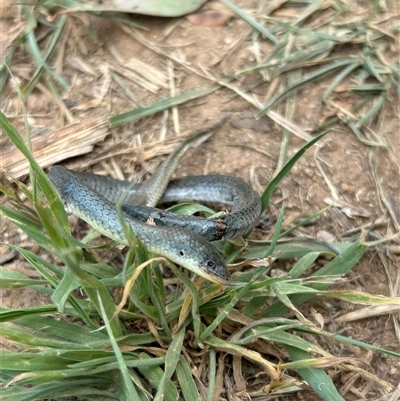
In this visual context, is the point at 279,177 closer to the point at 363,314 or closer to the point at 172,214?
the point at 172,214

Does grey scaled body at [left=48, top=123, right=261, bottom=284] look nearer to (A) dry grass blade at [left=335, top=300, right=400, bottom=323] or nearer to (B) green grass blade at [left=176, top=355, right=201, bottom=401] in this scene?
(B) green grass blade at [left=176, top=355, right=201, bottom=401]

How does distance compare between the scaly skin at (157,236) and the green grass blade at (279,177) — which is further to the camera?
the green grass blade at (279,177)

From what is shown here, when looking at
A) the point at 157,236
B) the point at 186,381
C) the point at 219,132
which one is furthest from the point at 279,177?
the point at 186,381

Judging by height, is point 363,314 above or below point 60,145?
below

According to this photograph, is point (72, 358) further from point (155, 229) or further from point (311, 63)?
point (311, 63)

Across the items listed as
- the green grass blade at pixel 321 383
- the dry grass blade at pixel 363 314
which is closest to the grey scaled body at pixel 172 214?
the green grass blade at pixel 321 383

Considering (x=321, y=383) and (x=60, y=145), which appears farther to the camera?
(x=60, y=145)

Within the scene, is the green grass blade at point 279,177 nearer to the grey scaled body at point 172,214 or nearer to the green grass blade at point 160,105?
the grey scaled body at point 172,214

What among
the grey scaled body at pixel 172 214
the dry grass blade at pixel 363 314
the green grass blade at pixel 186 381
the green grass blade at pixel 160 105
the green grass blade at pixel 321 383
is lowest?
the dry grass blade at pixel 363 314
